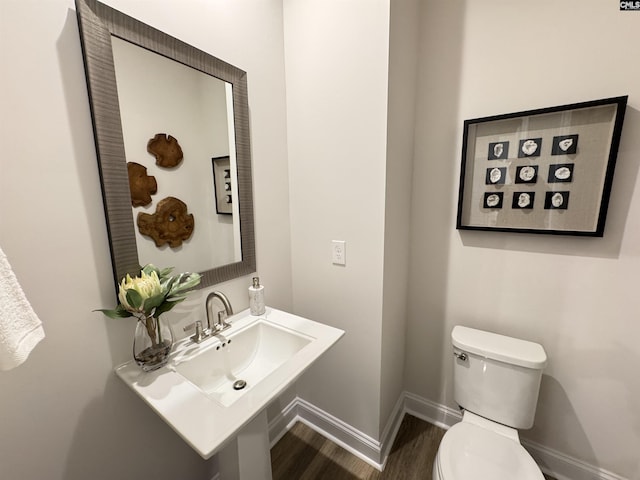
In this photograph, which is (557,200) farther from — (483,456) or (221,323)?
(221,323)

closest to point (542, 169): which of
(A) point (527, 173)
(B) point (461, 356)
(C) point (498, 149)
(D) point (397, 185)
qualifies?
(A) point (527, 173)

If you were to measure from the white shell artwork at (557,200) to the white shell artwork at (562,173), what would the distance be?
7 centimetres

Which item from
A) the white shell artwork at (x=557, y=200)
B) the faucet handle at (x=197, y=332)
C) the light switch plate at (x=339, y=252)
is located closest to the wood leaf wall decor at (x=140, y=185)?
the faucet handle at (x=197, y=332)

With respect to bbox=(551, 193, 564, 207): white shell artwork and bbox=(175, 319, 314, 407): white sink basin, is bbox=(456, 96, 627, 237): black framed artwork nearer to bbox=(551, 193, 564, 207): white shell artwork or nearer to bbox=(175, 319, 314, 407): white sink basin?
bbox=(551, 193, 564, 207): white shell artwork

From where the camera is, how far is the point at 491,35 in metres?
1.23

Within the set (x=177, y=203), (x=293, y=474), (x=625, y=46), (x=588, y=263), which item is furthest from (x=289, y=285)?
(x=625, y=46)

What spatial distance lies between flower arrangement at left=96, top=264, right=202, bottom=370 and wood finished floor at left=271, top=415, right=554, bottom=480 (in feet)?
3.38

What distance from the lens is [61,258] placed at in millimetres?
764

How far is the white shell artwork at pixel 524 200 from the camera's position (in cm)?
122

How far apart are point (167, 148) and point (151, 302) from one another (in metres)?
0.57

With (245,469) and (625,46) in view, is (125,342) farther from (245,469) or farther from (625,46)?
(625,46)

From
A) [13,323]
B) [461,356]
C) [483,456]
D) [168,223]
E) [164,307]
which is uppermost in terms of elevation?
[168,223]

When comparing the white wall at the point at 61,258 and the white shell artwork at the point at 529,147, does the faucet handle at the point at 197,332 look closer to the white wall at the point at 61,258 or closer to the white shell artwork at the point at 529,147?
the white wall at the point at 61,258

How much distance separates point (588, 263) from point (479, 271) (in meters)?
0.42
